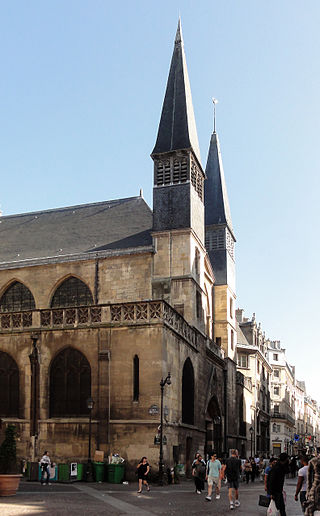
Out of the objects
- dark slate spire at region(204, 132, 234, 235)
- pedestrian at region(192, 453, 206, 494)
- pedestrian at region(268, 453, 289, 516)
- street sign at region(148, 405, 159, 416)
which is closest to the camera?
pedestrian at region(268, 453, 289, 516)

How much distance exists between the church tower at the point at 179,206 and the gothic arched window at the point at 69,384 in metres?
7.23

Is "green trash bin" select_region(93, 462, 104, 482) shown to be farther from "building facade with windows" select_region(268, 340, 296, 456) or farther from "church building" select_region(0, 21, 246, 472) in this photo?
"building facade with windows" select_region(268, 340, 296, 456)

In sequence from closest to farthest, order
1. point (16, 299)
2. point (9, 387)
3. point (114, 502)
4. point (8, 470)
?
point (114, 502) < point (8, 470) < point (9, 387) < point (16, 299)

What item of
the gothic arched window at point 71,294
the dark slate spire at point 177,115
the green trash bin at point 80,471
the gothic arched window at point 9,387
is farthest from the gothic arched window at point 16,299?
the green trash bin at point 80,471

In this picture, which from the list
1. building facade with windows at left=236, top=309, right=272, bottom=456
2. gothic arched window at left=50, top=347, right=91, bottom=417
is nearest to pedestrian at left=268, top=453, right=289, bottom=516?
gothic arched window at left=50, top=347, right=91, bottom=417

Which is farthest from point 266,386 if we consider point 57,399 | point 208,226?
point 57,399

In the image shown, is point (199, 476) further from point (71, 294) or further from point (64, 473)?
point (71, 294)

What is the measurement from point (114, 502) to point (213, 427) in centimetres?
2322

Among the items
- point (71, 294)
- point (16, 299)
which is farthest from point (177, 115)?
point (16, 299)

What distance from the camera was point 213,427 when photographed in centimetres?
3991

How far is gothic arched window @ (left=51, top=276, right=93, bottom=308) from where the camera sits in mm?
34875

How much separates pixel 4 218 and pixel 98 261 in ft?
39.7

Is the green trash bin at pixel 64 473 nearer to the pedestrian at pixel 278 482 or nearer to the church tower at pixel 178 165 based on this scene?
the pedestrian at pixel 278 482

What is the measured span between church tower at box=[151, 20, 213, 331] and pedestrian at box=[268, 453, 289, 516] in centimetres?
2106
